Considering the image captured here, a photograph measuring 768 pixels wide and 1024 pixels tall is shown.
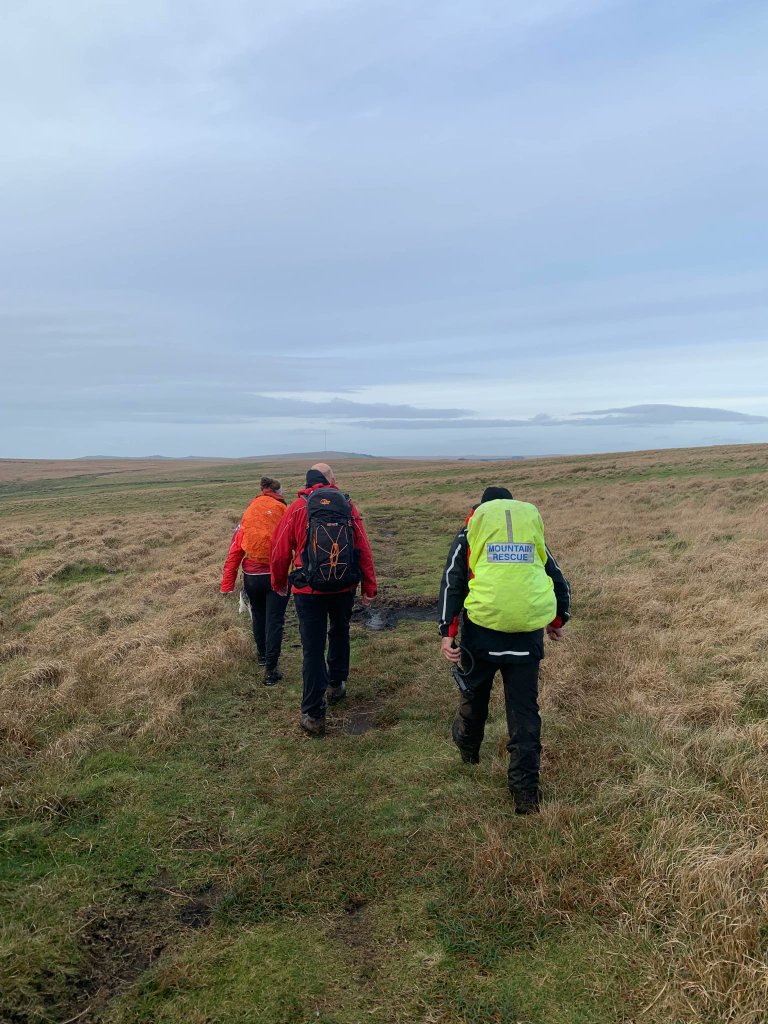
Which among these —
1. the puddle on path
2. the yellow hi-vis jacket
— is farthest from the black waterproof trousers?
the puddle on path

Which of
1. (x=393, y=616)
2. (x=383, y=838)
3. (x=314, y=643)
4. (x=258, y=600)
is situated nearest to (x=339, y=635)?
(x=314, y=643)

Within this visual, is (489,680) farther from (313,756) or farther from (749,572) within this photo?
(749,572)

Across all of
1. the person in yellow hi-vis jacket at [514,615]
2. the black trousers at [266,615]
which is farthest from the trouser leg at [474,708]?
the black trousers at [266,615]

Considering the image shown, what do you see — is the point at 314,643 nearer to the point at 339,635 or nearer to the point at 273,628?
the point at 339,635

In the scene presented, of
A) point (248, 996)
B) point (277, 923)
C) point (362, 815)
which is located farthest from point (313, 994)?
point (362, 815)

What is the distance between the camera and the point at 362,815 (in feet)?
15.2

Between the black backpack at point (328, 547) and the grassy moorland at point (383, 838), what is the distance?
1.56m

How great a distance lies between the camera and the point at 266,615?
7793 mm

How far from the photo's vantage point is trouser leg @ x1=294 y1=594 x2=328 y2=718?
609 centimetres

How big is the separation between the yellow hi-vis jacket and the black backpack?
179 centimetres

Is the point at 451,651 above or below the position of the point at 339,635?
above

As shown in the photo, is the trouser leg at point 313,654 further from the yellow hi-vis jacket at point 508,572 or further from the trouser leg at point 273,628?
the yellow hi-vis jacket at point 508,572

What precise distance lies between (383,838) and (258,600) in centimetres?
408

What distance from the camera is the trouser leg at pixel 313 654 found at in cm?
609
